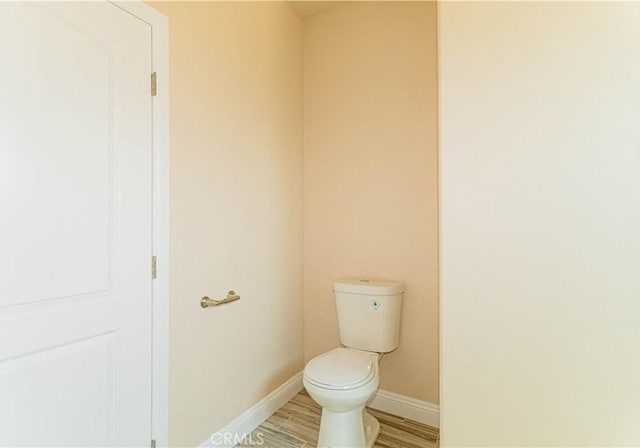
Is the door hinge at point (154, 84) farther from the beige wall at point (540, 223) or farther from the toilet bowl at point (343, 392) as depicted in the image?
the toilet bowl at point (343, 392)

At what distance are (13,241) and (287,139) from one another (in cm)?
155

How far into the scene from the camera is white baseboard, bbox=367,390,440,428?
6.41 feet

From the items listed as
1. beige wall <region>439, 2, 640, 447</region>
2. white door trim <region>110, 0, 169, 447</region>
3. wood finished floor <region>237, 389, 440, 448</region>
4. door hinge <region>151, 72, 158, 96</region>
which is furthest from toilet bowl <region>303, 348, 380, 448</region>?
door hinge <region>151, 72, 158, 96</region>

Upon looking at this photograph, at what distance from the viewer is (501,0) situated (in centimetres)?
113

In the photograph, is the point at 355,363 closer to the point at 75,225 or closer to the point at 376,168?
the point at 376,168

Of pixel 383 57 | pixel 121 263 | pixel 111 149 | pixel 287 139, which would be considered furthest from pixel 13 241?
pixel 383 57

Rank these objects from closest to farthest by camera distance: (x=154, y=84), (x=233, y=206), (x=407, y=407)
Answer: (x=154, y=84) → (x=233, y=206) → (x=407, y=407)

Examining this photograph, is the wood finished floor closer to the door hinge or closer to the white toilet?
the white toilet

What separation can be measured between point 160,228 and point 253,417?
4.05 ft

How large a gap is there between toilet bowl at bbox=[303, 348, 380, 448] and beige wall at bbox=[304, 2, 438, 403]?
48cm

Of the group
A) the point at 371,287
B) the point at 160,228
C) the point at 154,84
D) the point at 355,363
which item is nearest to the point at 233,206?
the point at 160,228

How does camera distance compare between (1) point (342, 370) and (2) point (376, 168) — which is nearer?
(1) point (342, 370)

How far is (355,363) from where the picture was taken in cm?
169

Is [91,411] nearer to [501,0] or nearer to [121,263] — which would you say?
[121,263]
